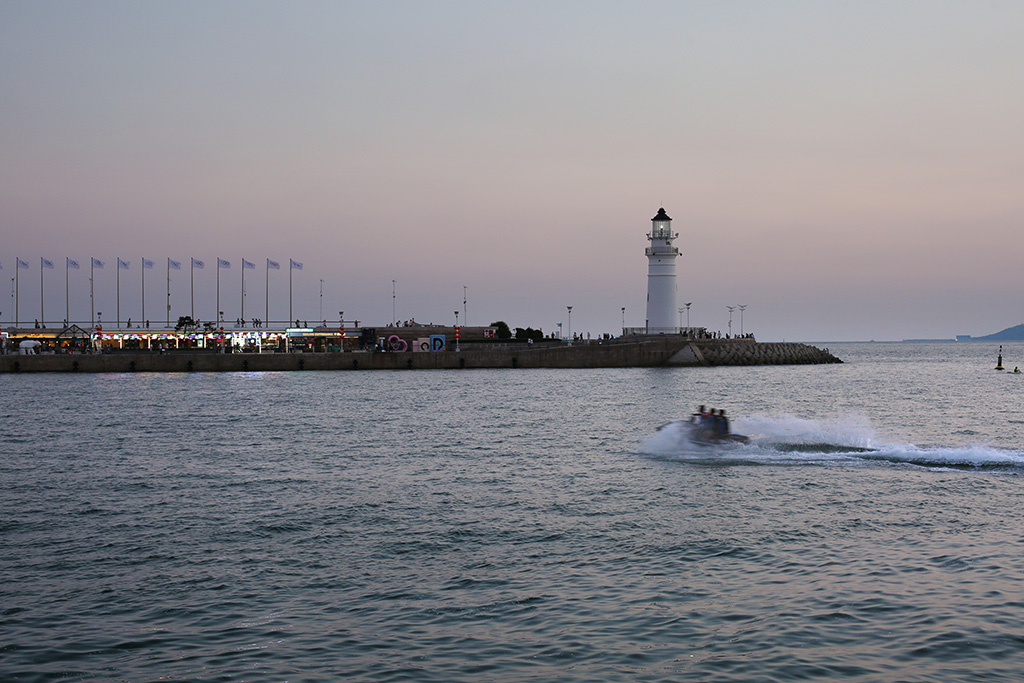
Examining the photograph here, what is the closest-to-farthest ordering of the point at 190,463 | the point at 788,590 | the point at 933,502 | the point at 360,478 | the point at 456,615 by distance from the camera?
the point at 456,615 → the point at 788,590 → the point at 933,502 → the point at 360,478 → the point at 190,463

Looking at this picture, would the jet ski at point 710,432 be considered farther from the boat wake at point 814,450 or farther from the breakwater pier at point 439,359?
the breakwater pier at point 439,359

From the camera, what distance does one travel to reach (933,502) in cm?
2291

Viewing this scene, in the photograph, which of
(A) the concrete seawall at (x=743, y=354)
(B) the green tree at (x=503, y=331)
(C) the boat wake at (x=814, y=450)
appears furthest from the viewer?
(B) the green tree at (x=503, y=331)

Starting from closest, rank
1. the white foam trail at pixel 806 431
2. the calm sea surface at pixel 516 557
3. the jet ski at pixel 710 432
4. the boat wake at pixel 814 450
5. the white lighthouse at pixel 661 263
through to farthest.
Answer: the calm sea surface at pixel 516 557
the boat wake at pixel 814 450
the jet ski at pixel 710 432
the white foam trail at pixel 806 431
the white lighthouse at pixel 661 263

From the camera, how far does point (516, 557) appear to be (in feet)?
58.0

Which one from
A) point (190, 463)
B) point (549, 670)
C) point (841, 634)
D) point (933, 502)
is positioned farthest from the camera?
point (190, 463)

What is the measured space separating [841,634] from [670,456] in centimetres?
1931

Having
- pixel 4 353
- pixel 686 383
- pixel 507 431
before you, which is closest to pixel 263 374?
pixel 4 353

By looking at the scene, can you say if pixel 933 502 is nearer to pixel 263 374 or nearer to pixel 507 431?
pixel 507 431

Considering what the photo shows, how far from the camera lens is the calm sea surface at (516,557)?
1234 centimetres

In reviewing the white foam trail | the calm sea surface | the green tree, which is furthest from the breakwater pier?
the calm sea surface

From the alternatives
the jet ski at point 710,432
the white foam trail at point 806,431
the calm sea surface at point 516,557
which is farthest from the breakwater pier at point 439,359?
the jet ski at point 710,432

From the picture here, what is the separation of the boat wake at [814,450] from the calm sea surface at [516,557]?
0.66ft

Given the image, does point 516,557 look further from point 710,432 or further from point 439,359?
point 439,359
